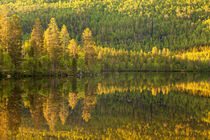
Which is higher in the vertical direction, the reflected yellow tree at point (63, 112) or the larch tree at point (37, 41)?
the larch tree at point (37, 41)

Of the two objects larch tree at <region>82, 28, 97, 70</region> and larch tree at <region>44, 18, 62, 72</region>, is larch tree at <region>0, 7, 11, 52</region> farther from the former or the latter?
larch tree at <region>82, 28, 97, 70</region>

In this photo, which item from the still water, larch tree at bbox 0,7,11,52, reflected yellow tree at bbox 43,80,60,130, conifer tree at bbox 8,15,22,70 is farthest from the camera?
conifer tree at bbox 8,15,22,70

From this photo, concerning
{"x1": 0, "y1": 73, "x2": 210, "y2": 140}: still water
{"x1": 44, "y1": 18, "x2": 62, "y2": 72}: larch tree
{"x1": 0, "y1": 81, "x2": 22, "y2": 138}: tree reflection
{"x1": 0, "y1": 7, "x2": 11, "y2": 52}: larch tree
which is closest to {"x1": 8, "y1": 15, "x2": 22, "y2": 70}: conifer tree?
{"x1": 0, "y1": 7, "x2": 11, "y2": 52}: larch tree

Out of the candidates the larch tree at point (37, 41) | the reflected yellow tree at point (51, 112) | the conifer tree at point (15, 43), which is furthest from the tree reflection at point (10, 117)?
the larch tree at point (37, 41)

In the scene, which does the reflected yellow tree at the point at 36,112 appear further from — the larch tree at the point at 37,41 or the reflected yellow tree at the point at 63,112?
the larch tree at the point at 37,41

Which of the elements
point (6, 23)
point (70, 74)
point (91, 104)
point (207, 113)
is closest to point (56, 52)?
point (70, 74)

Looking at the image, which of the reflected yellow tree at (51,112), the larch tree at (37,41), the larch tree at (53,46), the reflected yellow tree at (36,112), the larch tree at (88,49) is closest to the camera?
the reflected yellow tree at (36,112)

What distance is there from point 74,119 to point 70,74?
242ft

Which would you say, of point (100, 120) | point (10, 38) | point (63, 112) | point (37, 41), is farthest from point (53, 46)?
point (100, 120)

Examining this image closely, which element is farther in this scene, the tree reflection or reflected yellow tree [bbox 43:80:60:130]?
reflected yellow tree [bbox 43:80:60:130]

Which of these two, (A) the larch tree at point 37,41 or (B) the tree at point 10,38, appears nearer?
(B) the tree at point 10,38

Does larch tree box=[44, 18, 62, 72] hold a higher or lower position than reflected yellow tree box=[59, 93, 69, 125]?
higher

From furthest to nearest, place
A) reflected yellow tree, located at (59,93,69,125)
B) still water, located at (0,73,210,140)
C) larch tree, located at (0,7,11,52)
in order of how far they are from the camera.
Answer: larch tree, located at (0,7,11,52), reflected yellow tree, located at (59,93,69,125), still water, located at (0,73,210,140)

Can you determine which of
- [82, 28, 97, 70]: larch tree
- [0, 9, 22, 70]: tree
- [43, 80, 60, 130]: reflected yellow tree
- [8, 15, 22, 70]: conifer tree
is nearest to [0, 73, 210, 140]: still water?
[43, 80, 60, 130]: reflected yellow tree
